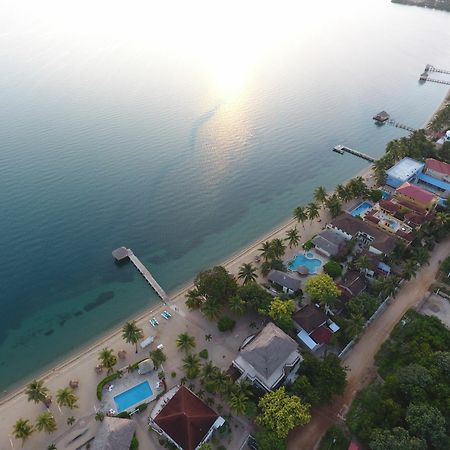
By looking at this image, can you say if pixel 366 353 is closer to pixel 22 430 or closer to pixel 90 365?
pixel 90 365

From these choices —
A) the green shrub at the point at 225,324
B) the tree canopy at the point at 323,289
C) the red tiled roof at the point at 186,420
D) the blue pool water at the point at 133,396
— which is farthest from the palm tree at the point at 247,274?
the blue pool water at the point at 133,396

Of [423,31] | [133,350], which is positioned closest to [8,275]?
[133,350]

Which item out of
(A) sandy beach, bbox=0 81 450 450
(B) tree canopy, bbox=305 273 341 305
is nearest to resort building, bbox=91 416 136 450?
(A) sandy beach, bbox=0 81 450 450

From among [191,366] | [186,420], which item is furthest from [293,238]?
[186,420]

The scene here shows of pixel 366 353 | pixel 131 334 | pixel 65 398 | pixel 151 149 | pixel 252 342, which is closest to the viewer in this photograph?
pixel 65 398

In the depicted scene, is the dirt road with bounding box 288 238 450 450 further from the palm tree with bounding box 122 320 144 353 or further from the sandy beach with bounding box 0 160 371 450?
the palm tree with bounding box 122 320 144 353
